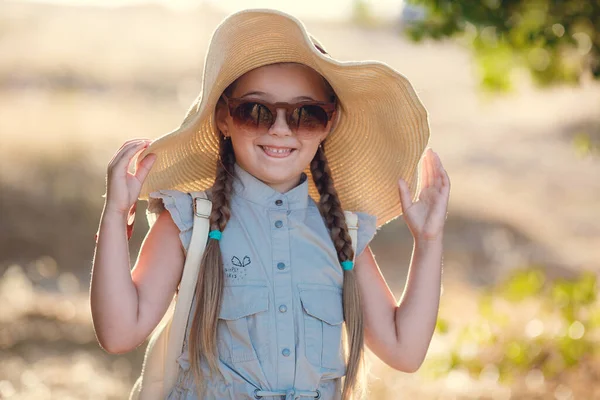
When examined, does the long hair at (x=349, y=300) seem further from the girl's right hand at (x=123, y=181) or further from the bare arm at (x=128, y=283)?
the girl's right hand at (x=123, y=181)

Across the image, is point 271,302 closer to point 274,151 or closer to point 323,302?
point 323,302

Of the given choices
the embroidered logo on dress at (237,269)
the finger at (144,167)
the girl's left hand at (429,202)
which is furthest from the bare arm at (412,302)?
the finger at (144,167)

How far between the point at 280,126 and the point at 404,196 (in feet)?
1.70

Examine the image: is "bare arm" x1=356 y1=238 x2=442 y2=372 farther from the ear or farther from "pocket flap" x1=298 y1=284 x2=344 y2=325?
the ear

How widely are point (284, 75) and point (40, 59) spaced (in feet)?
73.3

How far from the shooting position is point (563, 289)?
6035 mm

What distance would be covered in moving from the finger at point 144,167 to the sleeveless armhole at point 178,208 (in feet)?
0.29

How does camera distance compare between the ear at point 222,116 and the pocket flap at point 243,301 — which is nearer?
the pocket flap at point 243,301

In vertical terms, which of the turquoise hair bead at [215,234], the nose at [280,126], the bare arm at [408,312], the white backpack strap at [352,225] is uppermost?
the nose at [280,126]

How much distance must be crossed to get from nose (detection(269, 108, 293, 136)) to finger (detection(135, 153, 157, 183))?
0.35 metres

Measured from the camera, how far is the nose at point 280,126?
2746 mm

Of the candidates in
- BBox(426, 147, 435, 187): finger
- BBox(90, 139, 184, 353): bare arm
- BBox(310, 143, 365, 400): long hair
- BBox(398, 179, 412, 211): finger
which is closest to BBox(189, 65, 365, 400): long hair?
BBox(310, 143, 365, 400): long hair

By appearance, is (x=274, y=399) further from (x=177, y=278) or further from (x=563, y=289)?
(x=563, y=289)

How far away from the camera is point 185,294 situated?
2658 millimetres
